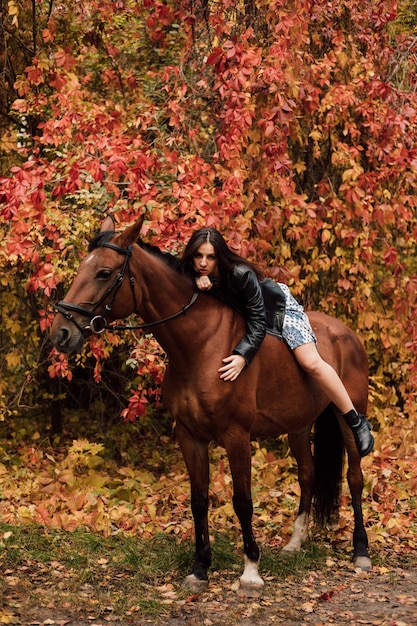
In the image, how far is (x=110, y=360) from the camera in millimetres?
7996

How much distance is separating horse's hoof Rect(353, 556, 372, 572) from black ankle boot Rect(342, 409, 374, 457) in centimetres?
77

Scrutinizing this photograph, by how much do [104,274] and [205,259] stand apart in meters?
0.67

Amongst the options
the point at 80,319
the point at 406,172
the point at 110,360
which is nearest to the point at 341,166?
the point at 406,172

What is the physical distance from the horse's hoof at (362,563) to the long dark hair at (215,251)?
223cm

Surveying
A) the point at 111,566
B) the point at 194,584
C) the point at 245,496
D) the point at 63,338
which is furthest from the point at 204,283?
the point at 111,566

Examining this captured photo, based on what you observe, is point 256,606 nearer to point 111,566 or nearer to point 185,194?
point 111,566

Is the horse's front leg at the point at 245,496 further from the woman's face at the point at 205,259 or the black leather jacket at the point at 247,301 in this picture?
the woman's face at the point at 205,259

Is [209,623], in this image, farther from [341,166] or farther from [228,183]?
[341,166]

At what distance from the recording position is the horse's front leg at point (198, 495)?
4750 mm

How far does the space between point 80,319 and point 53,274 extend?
1.81m

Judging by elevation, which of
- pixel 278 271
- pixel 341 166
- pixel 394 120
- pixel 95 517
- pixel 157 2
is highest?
pixel 157 2

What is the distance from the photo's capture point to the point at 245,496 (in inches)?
183

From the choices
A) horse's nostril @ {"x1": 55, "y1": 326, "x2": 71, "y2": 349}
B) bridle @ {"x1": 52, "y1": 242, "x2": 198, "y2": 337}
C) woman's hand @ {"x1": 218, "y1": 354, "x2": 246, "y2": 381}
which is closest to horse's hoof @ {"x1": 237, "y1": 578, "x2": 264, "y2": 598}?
woman's hand @ {"x1": 218, "y1": 354, "x2": 246, "y2": 381}

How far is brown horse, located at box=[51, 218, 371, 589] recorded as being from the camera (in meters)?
4.17
